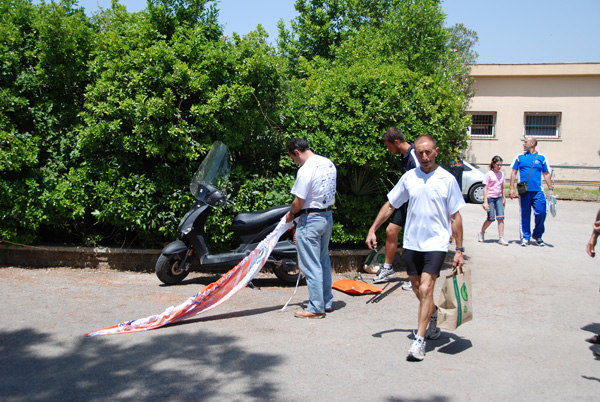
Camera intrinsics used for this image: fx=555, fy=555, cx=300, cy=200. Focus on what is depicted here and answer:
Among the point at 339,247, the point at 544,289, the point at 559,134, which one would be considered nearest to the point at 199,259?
the point at 339,247

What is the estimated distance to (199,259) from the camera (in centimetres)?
703

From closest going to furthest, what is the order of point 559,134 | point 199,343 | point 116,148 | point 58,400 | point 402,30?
point 58,400
point 199,343
point 116,148
point 402,30
point 559,134

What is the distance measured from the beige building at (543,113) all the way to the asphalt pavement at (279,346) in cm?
1803

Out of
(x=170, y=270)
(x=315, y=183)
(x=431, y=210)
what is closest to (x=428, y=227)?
(x=431, y=210)

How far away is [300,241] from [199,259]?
1807mm

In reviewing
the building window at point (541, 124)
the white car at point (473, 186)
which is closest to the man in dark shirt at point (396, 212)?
the white car at point (473, 186)

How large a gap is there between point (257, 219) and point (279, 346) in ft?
7.90

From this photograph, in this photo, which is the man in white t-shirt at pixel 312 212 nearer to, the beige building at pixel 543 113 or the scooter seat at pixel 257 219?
the scooter seat at pixel 257 219

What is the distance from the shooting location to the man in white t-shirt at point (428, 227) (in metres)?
4.64

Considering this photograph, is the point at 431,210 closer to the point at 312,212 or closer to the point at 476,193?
the point at 312,212

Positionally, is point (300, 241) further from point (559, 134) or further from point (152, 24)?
point (559, 134)

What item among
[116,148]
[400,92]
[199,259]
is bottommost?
[199,259]

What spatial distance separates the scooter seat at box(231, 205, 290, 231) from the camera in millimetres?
7027

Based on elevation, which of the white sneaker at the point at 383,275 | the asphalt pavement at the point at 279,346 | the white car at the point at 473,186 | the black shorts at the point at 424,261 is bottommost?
the asphalt pavement at the point at 279,346
